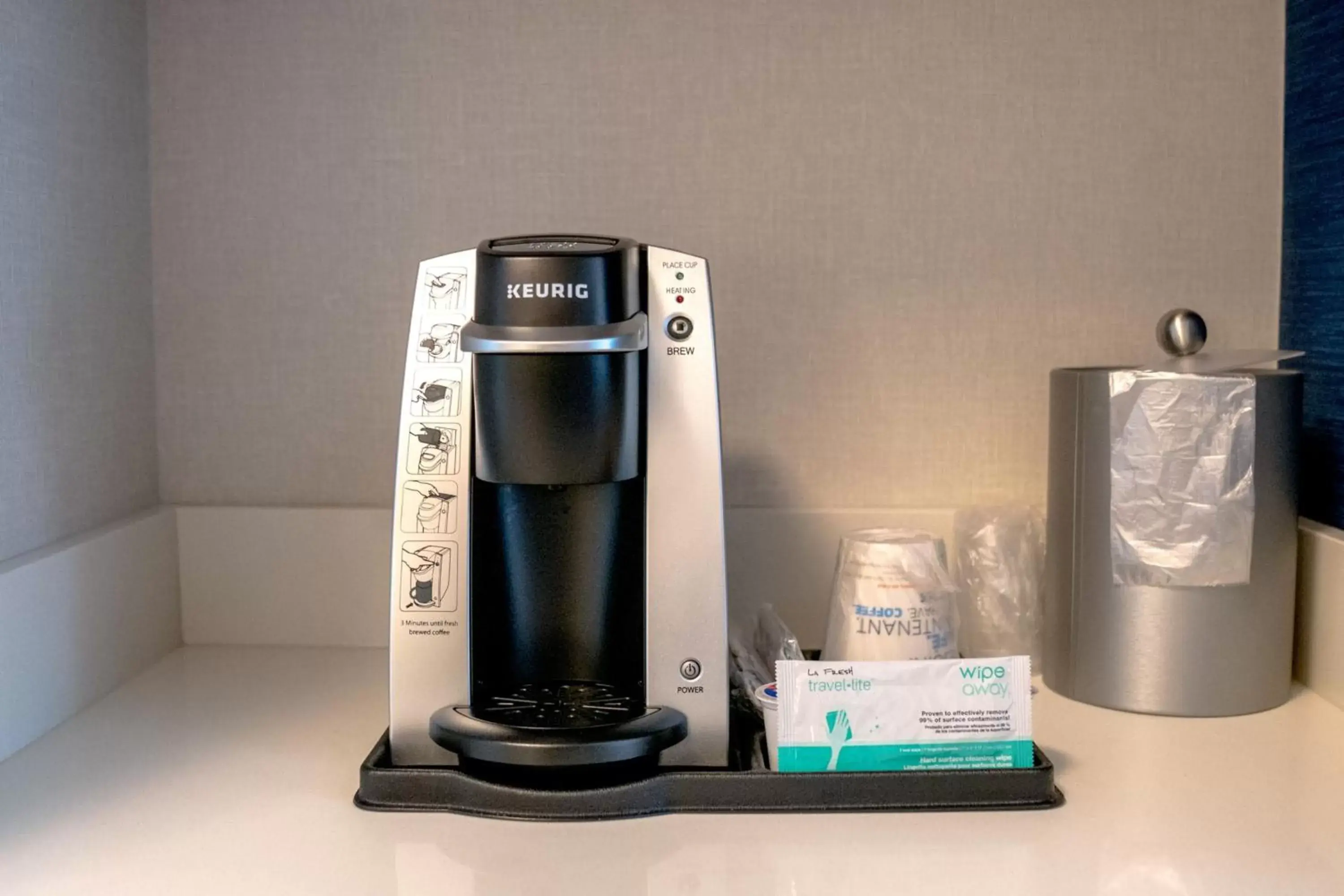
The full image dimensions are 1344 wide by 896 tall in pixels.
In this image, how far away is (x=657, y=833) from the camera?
709mm

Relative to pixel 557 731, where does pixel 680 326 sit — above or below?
above

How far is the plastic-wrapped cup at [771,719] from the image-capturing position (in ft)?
2.46

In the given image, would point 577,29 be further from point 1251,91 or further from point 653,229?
point 1251,91

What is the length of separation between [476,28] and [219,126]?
0.80ft

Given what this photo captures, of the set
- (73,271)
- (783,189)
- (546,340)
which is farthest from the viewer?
(783,189)

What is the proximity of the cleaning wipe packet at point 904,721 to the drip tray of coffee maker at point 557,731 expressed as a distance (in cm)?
8

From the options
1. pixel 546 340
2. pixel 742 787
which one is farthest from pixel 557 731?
pixel 546 340

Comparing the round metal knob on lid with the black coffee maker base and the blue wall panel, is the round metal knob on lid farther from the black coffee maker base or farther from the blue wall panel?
the black coffee maker base

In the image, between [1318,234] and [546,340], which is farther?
[1318,234]

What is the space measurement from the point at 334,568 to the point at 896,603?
1.70ft

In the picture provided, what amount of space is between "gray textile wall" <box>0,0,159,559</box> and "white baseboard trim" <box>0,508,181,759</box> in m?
0.03

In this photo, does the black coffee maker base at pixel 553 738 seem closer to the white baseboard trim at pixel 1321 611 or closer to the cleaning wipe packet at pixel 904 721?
the cleaning wipe packet at pixel 904 721

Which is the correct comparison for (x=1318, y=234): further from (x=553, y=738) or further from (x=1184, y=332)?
(x=553, y=738)

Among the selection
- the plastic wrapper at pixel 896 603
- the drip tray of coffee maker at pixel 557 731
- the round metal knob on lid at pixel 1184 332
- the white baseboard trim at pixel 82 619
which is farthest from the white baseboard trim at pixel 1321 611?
the white baseboard trim at pixel 82 619
